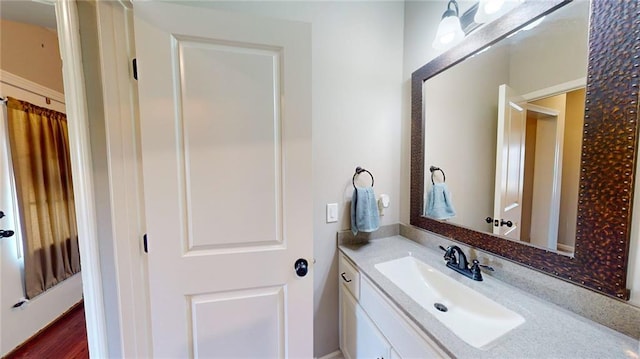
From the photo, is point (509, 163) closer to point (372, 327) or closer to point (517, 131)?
point (517, 131)

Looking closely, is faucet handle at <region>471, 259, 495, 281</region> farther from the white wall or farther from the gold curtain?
the gold curtain

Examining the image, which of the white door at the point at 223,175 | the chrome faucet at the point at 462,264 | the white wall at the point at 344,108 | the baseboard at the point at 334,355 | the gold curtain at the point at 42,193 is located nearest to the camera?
the white door at the point at 223,175

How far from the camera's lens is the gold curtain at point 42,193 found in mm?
1665

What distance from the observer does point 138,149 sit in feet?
3.01

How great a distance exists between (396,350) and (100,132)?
1.50 meters

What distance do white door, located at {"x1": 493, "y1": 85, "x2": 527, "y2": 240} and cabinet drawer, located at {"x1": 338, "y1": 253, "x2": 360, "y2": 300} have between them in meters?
0.73

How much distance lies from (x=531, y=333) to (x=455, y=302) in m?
0.32

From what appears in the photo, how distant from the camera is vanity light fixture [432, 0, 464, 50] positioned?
1.12m

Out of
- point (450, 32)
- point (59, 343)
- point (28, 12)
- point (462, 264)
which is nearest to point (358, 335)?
point (462, 264)

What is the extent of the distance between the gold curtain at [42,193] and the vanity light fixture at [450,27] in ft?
9.63

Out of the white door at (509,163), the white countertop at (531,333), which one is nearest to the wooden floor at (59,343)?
the white countertop at (531,333)

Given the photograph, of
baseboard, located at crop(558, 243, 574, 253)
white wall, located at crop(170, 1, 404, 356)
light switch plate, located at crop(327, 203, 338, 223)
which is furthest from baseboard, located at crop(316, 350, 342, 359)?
baseboard, located at crop(558, 243, 574, 253)

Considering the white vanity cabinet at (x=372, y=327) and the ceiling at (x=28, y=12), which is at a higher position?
the ceiling at (x=28, y=12)

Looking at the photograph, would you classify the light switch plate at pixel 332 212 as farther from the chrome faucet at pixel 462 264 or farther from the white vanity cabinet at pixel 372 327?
the chrome faucet at pixel 462 264
